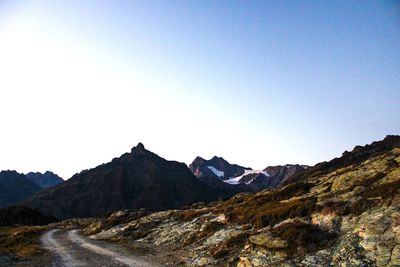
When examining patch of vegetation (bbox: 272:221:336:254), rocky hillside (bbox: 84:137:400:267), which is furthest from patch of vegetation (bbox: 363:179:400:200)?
patch of vegetation (bbox: 272:221:336:254)

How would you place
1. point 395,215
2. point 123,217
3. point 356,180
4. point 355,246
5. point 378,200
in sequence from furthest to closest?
point 123,217 → point 356,180 → point 378,200 → point 395,215 → point 355,246

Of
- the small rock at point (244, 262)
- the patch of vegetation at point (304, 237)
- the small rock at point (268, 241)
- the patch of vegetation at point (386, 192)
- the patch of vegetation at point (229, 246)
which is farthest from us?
the patch of vegetation at point (229, 246)

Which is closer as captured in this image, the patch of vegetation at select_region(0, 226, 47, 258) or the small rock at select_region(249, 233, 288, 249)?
the small rock at select_region(249, 233, 288, 249)

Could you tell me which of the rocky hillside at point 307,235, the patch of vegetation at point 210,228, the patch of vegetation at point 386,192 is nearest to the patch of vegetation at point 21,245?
the rocky hillside at point 307,235

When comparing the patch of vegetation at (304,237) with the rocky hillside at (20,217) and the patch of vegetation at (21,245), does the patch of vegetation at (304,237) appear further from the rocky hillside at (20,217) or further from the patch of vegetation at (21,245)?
the rocky hillside at (20,217)

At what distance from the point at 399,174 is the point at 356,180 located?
8.67 m

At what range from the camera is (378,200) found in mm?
32000

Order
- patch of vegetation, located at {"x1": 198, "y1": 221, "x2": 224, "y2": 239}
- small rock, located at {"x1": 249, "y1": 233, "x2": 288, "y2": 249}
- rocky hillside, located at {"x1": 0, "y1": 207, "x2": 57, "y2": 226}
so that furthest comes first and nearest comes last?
rocky hillside, located at {"x1": 0, "y1": 207, "x2": 57, "y2": 226} → patch of vegetation, located at {"x1": 198, "y1": 221, "x2": 224, "y2": 239} → small rock, located at {"x1": 249, "y1": 233, "x2": 288, "y2": 249}

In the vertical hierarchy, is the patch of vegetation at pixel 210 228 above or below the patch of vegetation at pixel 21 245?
below

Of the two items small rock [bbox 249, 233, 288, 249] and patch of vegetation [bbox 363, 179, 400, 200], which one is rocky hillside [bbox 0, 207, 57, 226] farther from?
patch of vegetation [bbox 363, 179, 400, 200]

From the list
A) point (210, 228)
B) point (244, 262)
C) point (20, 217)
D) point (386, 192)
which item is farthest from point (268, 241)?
point (20, 217)

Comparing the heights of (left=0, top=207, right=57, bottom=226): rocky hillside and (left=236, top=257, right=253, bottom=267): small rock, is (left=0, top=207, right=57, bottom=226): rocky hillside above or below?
above

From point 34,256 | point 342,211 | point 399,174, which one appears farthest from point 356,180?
point 34,256

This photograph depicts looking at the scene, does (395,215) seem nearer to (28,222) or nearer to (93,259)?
(93,259)
